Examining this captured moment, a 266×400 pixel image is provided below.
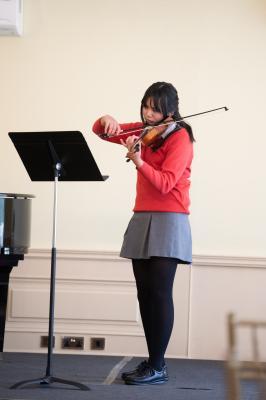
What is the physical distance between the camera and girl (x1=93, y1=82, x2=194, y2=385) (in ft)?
9.82

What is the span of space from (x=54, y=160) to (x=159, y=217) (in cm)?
51

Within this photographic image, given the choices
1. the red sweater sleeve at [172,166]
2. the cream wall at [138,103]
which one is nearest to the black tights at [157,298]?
the red sweater sleeve at [172,166]

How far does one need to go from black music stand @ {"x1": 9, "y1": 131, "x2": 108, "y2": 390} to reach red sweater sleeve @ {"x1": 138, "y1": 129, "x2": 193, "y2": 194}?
0.19 meters

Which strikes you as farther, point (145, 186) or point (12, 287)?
point (12, 287)

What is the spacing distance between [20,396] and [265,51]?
92.5 inches

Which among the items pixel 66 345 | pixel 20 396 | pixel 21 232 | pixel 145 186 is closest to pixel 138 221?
pixel 145 186

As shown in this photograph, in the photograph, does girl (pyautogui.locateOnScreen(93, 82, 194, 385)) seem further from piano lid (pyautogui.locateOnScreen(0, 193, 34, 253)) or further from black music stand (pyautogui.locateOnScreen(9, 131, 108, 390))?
piano lid (pyautogui.locateOnScreen(0, 193, 34, 253))

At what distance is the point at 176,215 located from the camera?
3070 millimetres

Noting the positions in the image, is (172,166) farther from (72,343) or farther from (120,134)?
(72,343)

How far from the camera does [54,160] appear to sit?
2.94 meters

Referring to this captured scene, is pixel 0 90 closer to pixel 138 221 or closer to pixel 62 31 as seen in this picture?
pixel 62 31

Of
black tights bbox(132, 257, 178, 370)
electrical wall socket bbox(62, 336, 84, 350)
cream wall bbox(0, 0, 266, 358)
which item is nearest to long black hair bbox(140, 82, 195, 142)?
black tights bbox(132, 257, 178, 370)

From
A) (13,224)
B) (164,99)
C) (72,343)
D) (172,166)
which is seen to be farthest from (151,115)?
(72,343)

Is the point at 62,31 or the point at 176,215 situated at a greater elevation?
the point at 62,31
